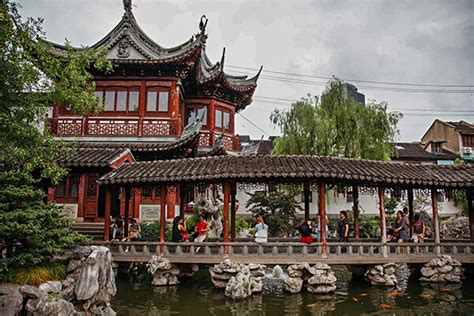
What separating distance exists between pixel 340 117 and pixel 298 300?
1281cm


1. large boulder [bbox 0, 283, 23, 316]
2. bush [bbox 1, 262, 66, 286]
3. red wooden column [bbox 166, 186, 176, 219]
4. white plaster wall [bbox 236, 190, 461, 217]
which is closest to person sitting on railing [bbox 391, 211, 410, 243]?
red wooden column [bbox 166, 186, 176, 219]

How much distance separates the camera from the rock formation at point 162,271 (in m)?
10.6

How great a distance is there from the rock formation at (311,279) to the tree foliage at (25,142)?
5.37 metres

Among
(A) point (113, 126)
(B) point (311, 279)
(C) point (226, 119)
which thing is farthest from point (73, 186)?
(B) point (311, 279)

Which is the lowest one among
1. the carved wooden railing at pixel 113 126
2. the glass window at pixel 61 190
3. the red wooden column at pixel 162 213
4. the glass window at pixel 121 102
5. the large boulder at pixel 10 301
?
the large boulder at pixel 10 301

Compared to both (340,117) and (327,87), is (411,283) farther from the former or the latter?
(327,87)

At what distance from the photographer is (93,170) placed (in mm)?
12438

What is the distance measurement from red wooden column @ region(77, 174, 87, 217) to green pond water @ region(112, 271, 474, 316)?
4.80 m

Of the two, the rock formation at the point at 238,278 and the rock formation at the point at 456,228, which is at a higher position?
the rock formation at the point at 456,228

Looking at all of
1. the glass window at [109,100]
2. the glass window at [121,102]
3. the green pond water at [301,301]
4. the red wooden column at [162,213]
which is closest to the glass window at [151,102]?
the glass window at [121,102]

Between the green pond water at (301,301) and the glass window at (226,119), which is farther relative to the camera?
the glass window at (226,119)

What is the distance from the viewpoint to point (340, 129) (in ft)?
65.8

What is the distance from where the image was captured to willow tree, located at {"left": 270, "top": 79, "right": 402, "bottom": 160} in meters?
19.8

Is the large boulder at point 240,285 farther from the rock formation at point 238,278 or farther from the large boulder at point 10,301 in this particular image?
the large boulder at point 10,301
